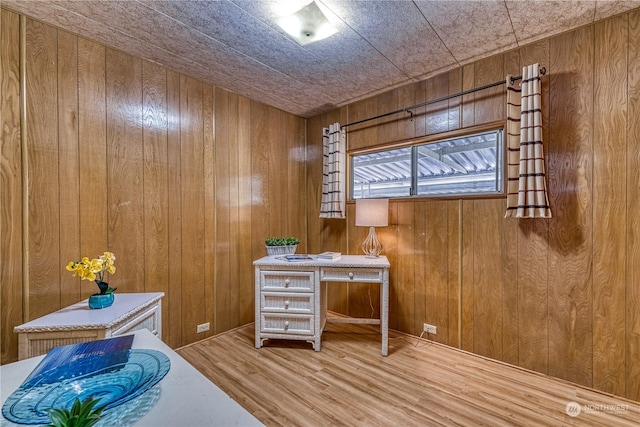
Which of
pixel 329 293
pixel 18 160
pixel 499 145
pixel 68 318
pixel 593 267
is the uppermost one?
pixel 499 145

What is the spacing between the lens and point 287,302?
8.40 feet


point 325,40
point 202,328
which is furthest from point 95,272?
point 325,40

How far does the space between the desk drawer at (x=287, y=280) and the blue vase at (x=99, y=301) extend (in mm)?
1147

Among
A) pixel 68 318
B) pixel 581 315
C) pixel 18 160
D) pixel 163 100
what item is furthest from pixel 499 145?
pixel 18 160

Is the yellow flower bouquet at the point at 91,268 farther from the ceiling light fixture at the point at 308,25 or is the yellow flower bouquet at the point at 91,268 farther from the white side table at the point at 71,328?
the ceiling light fixture at the point at 308,25

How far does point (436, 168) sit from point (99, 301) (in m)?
2.88

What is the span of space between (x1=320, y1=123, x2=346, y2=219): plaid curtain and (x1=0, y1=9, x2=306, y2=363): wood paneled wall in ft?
2.13

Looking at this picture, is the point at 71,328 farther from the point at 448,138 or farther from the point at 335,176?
the point at 448,138

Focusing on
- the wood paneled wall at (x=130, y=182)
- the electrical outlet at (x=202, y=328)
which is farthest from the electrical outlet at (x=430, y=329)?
the electrical outlet at (x=202, y=328)

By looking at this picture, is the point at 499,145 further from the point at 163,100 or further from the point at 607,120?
the point at 163,100

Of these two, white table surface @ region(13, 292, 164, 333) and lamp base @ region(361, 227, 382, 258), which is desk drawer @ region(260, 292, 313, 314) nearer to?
lamp base @ region(361, 227, 382, 258)

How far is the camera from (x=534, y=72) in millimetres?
2016

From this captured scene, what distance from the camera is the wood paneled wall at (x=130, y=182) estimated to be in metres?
1.82

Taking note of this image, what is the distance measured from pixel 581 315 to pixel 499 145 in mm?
1394
